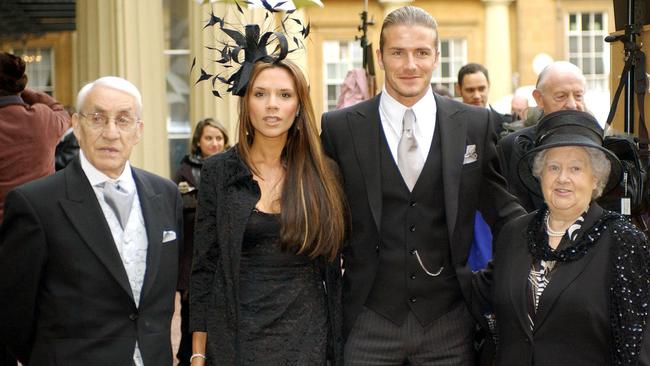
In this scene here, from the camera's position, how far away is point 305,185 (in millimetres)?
4066

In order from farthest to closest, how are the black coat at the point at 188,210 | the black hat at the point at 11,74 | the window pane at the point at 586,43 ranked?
the window pane at the point at 586,43
the black coat at the point at 188,210
the black hat at the point at 11,74

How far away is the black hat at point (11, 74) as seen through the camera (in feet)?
18.6

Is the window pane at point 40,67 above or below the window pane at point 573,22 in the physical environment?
below

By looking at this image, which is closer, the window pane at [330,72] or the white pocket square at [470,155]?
the white pocket square at [470,155]

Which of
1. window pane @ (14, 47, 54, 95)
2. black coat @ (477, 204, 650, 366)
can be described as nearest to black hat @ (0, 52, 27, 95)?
black coat @ (477, 204, 650, 366)

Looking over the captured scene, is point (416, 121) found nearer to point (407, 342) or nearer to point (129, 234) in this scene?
point (407, 342)

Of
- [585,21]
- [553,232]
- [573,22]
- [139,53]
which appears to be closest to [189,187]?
[139,53]

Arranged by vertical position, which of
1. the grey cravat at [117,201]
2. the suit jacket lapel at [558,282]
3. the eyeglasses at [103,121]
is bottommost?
the suit jacket lapel at [558,282]

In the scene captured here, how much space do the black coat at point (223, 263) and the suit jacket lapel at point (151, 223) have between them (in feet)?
0.55

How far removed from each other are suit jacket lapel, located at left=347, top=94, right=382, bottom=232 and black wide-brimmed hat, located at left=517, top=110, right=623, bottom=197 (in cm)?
59

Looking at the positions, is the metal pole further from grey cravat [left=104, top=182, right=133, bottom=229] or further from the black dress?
grey cravat [left=104, top=182, right=133, bottom=229]

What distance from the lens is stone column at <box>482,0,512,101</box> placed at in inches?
984

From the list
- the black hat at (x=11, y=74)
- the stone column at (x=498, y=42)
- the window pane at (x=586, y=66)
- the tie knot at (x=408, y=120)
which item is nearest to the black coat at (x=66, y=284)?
the tie knot at (x=408, y=120)

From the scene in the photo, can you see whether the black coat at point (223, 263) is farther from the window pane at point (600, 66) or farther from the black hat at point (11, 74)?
the window pane at point (600, 66)
